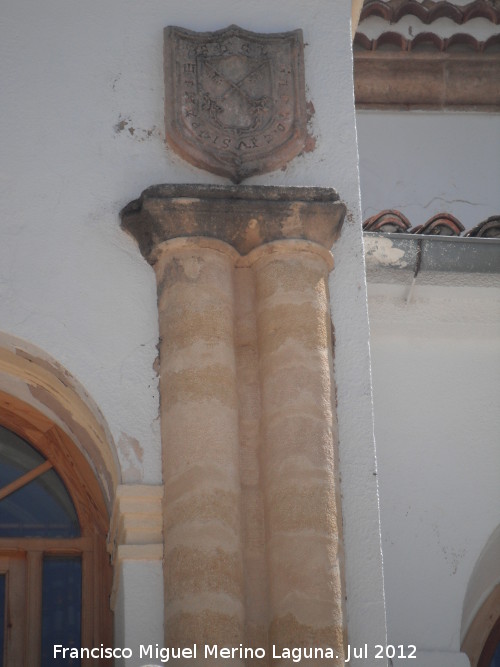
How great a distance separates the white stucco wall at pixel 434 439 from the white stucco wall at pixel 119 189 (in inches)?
24.5

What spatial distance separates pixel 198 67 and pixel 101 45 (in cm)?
38

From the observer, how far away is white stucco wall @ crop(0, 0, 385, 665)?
206 inches

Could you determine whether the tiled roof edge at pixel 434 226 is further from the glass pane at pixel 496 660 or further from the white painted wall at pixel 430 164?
the glass pane at pixel 496 660

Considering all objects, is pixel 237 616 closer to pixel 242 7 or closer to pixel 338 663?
pixel 338 663

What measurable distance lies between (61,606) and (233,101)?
6.02ft

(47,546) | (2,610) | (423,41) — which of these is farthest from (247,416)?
(423,41)

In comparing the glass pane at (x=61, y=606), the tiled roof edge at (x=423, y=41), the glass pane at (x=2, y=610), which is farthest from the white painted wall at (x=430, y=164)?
the glass pane at (x=2, y=610)

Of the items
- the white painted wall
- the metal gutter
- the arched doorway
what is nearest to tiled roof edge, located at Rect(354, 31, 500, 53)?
the white painted wall

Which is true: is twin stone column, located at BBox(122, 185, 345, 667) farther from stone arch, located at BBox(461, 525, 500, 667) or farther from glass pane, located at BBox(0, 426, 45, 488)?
stone arch, located at BBox(461, 525, 500, 667)

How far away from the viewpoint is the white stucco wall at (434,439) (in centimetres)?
573

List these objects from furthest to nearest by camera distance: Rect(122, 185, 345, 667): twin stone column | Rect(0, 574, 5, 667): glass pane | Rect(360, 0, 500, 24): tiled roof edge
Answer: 1. Rect(360, 0, 500, 24): tiled roof edge
2. Rect(0, 574, 5, 667): glass pane
3. Rect(122, 185, 345, 667): twin stone column

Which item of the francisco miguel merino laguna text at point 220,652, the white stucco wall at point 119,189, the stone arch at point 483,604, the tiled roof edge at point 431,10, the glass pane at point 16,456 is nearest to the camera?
the francisco miguel merino laguna text at point 220,652

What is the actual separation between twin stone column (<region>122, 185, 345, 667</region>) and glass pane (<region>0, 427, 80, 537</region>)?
737mm

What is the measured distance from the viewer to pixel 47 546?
5.65 meters
